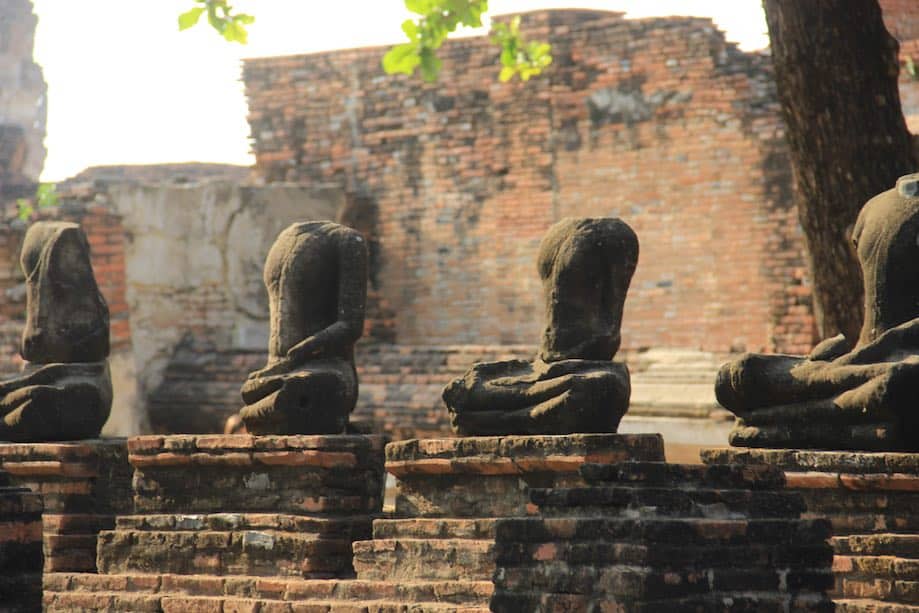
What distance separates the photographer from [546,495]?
5684mm

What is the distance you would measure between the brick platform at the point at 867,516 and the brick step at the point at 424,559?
4.04 feet

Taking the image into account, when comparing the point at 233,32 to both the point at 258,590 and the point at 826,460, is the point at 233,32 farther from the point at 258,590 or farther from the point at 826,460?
the point at 826,460

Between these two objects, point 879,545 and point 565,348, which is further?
point 565,348

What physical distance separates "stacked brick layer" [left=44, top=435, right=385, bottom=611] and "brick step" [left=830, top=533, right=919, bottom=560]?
2135mm

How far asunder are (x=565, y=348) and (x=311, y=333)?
134 centimetres

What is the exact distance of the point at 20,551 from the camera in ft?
20.7

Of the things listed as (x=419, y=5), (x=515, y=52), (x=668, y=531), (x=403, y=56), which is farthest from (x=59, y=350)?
(x=668, y=531)

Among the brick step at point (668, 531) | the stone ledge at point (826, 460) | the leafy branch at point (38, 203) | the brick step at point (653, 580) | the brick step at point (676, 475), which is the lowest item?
the brick step at point (653, 580)

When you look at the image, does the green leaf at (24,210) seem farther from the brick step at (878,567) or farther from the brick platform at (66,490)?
the brick step at (878,567)

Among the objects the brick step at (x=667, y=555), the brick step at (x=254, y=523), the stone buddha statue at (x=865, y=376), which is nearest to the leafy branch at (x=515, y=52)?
the brick step at (x=254, y=523)

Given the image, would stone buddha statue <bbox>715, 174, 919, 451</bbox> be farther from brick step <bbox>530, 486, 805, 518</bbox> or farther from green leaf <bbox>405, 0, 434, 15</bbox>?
green leaf <bbox>405, 0, 434, 15</bbox>

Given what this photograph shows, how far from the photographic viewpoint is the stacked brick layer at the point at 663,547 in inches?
209

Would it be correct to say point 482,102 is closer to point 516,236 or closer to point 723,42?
point 516,236

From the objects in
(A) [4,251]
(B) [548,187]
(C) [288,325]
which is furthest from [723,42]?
(C) [288,325]
